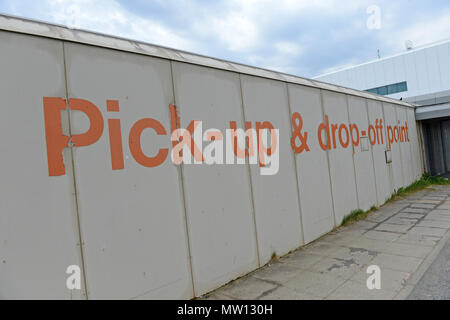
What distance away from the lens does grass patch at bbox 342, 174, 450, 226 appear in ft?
20.7

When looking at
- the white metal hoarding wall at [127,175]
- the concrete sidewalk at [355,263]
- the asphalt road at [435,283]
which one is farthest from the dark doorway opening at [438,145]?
the white metal hoarding wall at [127,175]

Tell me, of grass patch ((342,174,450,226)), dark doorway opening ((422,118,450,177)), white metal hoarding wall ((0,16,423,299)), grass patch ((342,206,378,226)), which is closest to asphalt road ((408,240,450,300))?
white metal hoarding wall ((0,16,423,299))

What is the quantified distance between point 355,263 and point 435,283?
0.94m

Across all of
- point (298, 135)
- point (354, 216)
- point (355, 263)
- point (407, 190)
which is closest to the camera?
point (355, 263)

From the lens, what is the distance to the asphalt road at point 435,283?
309 centimetres

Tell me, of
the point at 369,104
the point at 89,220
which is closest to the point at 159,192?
the point at 89,220

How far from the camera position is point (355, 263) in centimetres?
410

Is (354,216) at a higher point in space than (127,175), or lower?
lower

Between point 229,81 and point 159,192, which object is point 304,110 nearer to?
point 229,81

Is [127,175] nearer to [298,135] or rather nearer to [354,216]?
[298,135]

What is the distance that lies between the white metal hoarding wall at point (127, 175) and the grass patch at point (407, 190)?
68.9 inches

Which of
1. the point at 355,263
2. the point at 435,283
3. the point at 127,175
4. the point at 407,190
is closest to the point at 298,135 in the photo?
the point at 355,263

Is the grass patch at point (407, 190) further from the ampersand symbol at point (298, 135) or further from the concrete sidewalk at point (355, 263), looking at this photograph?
the ampersand symbol at point (298, 135)

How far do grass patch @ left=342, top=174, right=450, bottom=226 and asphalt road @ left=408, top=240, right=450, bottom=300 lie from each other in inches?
85.9
